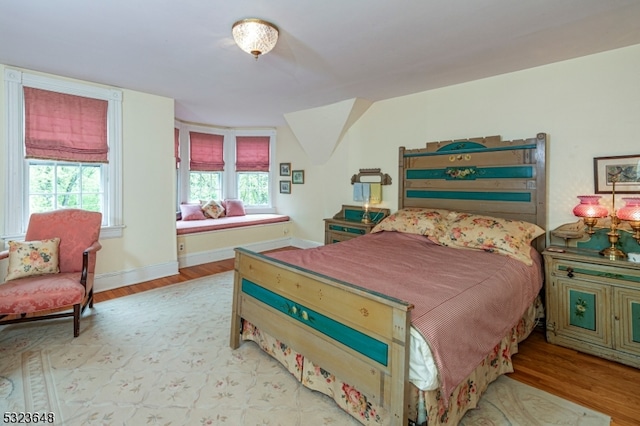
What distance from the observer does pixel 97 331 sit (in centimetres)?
275

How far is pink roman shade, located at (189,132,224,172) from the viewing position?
5891 mm

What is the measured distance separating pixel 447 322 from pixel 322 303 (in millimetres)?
672

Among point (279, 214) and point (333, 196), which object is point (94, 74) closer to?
point (333, 196)

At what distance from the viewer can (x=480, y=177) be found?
3.47m

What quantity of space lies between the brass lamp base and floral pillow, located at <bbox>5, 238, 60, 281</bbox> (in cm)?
464

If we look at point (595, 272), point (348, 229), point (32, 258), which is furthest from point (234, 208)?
point (595, 272)

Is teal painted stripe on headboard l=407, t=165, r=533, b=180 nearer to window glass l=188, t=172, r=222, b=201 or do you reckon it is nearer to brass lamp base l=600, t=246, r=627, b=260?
→ brass lamp base l=600, t=246, r=627, b=260

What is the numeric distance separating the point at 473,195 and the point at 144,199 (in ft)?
13.1

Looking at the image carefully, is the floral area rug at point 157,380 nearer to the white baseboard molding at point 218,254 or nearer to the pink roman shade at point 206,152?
the white baseboard molding at point 218,254

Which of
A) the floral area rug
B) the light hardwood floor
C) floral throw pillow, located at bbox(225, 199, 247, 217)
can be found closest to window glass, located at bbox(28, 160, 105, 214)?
the floral area rug

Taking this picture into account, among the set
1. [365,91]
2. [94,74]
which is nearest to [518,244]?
[365,91]

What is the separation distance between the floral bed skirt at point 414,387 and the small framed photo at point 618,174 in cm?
143

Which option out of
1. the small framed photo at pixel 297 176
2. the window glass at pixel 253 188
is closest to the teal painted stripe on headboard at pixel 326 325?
the small framed photo at pixel 297 176

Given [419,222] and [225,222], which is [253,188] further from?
[419,222]
